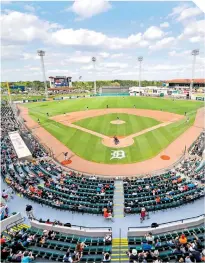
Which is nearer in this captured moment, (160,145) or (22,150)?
(22,150)

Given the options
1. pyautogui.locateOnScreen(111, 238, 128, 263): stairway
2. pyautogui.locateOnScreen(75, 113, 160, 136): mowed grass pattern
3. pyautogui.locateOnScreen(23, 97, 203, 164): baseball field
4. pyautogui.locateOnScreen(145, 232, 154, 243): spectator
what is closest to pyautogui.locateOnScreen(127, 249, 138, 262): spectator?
pyautogui.locateOnScreen(111, 238, 128, 263): stairway

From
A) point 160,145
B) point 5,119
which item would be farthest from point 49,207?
point 5,119

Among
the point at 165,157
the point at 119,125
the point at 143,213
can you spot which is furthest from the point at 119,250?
the point at 119,125

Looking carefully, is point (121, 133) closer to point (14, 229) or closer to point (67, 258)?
point (14, 229)

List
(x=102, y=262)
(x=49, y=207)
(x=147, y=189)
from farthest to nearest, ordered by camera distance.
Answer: (x=147, y=189)
(x=49, y=207)
(x=102, y=262)

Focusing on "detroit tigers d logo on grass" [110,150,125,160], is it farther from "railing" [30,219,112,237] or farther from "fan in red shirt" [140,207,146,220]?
"railing" [30,219,112,237]

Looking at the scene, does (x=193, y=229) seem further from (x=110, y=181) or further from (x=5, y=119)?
(x=5, y=119)

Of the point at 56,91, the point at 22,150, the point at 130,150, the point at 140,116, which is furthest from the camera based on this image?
the point at 56,91

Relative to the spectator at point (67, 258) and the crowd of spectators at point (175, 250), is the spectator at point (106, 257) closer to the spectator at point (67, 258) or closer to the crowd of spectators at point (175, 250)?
the crowd of spectators at point (175, 250)
